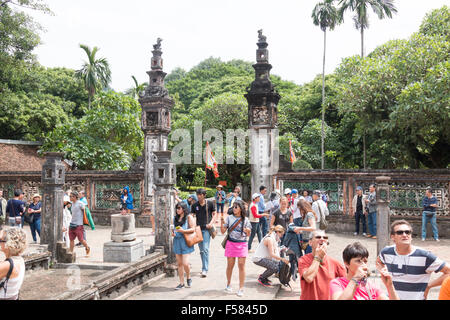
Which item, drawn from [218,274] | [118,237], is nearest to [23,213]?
[118,237]

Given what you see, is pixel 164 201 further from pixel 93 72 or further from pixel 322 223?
pixel 93 72

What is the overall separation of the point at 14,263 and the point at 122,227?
4.25 m

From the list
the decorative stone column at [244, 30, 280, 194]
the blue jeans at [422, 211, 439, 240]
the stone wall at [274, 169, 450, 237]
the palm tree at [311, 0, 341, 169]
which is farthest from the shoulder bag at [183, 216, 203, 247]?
the palm tree at [311, 0, 341, 169]

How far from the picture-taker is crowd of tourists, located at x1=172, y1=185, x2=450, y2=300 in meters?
3.29

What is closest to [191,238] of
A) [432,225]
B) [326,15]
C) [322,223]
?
[322,223]

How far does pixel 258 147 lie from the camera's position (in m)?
13.6

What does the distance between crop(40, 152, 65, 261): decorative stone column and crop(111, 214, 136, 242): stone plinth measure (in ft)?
5.65

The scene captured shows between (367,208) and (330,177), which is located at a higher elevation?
(330,177)

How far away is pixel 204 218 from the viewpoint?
25.1 feet

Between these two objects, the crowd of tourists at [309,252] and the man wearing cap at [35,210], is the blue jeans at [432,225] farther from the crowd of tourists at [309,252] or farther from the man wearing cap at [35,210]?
the man wearing cap at [35,210]

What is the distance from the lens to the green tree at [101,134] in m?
20.1

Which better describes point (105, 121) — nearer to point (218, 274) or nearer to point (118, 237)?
point (118, 237)

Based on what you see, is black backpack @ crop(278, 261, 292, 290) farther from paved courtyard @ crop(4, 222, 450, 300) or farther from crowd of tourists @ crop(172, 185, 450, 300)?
paved courtyard @ crop(4, 222, 450, 300)

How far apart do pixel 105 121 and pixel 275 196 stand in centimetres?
1472
